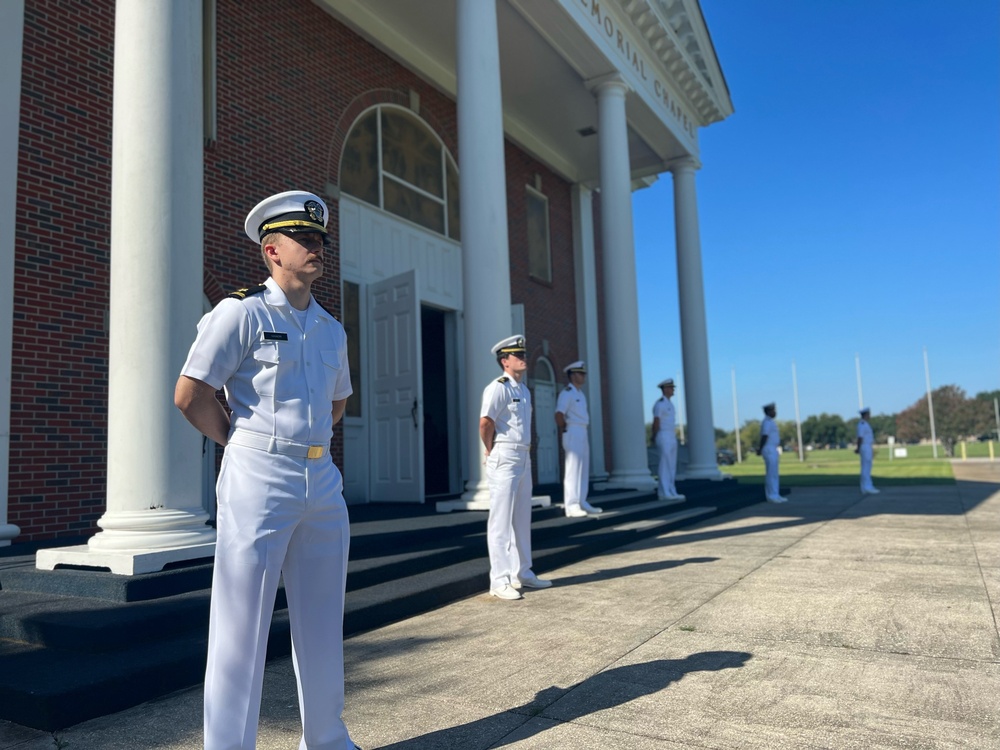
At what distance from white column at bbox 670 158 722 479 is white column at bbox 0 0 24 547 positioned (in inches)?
502

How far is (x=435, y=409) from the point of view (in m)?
14.9

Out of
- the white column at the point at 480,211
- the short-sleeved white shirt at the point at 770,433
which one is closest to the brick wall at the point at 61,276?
the white column at the point at 480,211

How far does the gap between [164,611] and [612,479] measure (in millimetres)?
9673

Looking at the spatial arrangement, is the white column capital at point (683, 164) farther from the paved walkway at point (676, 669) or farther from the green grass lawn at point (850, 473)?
the paved walkway at point (676, 669)

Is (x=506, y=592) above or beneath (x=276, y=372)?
beneath

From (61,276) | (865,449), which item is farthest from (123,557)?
(865,449)

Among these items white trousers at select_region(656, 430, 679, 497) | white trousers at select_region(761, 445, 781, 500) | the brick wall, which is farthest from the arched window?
white trousers at select_region(761, 445, 781, 500)

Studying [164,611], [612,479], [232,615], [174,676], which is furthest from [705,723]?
[612,479]

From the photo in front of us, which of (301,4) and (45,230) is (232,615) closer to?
(45,230)

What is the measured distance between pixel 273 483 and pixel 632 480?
10.8 meters

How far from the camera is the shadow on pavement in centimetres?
294

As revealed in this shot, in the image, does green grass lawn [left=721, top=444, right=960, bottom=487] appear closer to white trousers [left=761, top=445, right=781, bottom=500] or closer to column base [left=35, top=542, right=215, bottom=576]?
white trousers [left=761, top=445, right=781, bottom=500]

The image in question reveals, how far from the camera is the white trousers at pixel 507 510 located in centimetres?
580

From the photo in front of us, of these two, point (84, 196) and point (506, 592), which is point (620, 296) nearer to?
point (506, 592)
